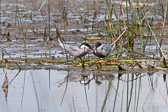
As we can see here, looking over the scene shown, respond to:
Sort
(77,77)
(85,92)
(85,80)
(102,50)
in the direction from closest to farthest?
(85,92) → (85,80) → (77,77) → (102,50)

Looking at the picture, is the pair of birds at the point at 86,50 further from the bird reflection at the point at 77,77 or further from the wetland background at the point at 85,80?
the bird reflection at the point at 77,77

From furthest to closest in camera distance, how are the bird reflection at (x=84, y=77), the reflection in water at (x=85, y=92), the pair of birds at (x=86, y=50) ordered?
1. the pair of birds at (x=86, y=50)
2. the bird reflection at (x=84, y=77)
3. the reflection in water at (x=85, y=92)

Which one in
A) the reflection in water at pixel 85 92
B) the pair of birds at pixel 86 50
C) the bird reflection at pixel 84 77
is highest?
the pair of birds at pixel 86 50

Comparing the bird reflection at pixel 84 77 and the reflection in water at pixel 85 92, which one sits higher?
the bird reflection at pixel 84 77

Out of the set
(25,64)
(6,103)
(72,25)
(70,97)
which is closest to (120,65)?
(25,64)

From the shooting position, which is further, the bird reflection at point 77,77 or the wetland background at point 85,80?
the bird reflection at point 77,77

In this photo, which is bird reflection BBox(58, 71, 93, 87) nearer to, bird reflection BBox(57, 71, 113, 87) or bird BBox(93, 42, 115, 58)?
bird reflection BBox(57, 71, 113, 87)

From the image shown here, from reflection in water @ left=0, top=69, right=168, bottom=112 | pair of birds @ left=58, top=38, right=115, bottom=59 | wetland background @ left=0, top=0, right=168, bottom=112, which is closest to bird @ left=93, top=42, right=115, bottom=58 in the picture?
pair of birds @ left=58, top=38, right=115, bottom=59

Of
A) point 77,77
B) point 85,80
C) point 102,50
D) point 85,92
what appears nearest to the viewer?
point 85,92

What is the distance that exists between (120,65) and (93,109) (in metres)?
2.50

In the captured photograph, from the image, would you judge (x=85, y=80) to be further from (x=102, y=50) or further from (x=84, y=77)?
(x=102, y=50)

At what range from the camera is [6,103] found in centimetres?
536

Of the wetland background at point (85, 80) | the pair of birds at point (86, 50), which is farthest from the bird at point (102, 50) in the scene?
the wetland background at point (85, 80)

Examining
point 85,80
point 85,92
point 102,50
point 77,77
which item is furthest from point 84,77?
point 102,50
